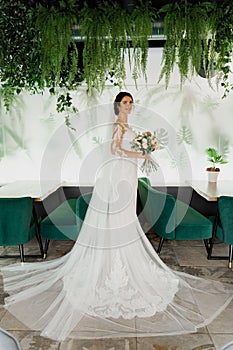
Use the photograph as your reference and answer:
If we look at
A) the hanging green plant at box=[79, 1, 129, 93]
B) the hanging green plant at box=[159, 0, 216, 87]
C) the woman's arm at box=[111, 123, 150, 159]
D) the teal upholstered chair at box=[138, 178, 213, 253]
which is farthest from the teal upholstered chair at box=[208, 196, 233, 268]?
the hanging green plant at box=[79, 1, 129, 93]

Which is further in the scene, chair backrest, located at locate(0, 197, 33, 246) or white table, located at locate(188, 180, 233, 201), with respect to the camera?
white table, located at locate(188, 180, 233, 201)

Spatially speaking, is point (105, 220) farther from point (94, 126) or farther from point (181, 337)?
point (94, 126)

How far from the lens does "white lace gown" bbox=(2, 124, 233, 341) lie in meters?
3.01

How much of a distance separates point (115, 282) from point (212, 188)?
195 centimetres

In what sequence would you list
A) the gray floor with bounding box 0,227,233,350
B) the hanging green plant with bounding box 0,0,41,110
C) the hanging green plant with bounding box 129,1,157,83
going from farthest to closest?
the hanging green plant with bounding box 0,0,41,110
the hanging green plant with bounding box 129,1,157,83
the gray floor with bounding box 0,227,233,350

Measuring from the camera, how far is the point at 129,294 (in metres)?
3.29

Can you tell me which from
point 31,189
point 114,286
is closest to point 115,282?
point 114,286

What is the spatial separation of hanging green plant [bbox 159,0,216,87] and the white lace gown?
2.76ft

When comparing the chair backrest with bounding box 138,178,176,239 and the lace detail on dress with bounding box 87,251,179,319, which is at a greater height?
the chair backrest with bounding box 138,178,176,239

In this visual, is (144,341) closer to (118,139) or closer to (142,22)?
(118,139)

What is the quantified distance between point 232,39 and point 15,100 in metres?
3.12

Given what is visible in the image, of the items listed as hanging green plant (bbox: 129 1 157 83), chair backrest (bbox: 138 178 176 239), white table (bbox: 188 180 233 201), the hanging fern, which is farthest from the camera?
the hanging fern

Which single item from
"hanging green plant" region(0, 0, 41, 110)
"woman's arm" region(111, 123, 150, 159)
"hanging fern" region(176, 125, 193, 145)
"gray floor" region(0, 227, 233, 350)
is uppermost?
"hanging green plant" region(0, 0, 41, 110)

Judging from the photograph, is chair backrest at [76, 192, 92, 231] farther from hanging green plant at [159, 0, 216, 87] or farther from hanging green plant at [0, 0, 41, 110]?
hanging green plant at [159, 0, 216, 87]
